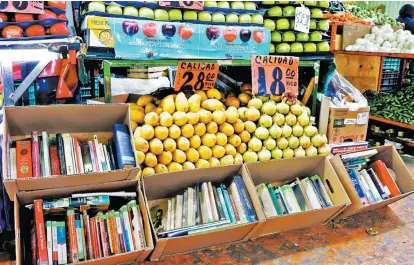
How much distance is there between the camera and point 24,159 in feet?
7.02

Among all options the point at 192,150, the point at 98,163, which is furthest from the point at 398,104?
the point at 98,163

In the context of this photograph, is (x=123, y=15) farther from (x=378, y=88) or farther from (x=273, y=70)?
(x=378, y=88)

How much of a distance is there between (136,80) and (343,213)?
2.03 m

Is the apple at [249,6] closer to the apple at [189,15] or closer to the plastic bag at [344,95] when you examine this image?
the apple at [189,15]

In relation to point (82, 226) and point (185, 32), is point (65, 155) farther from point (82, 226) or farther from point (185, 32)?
point (185, 32)

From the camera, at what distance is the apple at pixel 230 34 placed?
121 inches

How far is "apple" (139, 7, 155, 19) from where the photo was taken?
114 inches

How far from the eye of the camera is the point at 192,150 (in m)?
2.71

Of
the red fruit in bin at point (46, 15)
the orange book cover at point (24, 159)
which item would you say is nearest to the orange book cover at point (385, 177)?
the orange book cover at point (24, 159)

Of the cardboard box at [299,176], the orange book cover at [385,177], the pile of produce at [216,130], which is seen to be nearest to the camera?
the cardboard box at [299,176]

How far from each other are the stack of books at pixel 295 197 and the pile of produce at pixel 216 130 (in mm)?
335

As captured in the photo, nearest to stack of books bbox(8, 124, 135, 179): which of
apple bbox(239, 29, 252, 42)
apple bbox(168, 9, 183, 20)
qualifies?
apple bbox(168, 9, 183, 20)

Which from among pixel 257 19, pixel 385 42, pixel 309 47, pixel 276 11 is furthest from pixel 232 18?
pixel 385 42

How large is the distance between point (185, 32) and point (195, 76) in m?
0.36
